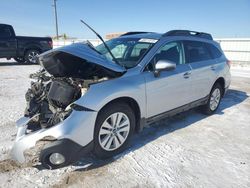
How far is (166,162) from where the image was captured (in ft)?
11.1

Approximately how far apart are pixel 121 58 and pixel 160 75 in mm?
742

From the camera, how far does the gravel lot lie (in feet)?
9.53

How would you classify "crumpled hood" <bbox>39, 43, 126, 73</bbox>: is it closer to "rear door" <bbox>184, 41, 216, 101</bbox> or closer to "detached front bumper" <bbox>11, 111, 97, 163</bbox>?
"detached front bumper" <bbox>11, 111, 97, 163</bbox>

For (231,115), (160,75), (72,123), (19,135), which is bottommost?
(231,115)

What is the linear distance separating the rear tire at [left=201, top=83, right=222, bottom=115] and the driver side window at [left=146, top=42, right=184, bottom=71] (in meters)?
1.48

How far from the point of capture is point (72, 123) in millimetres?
2830

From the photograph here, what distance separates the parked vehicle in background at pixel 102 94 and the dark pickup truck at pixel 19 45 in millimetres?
10119

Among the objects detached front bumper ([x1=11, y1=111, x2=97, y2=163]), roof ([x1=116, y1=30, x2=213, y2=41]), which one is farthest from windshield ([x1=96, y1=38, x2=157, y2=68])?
detached front bumper ([x1=11, y1=111, x2=97, y2=163])

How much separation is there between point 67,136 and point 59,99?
0.62 meters

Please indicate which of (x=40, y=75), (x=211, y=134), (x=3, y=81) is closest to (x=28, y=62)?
(x=3, y=81)

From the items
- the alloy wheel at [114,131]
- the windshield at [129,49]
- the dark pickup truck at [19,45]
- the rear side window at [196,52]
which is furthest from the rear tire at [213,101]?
the dark pickup truck at [19,45]

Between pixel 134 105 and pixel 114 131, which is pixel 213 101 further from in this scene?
pixel 114 131

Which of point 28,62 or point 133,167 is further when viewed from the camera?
point 28,62

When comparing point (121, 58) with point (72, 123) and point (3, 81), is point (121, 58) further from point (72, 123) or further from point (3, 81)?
point (3, 81)
